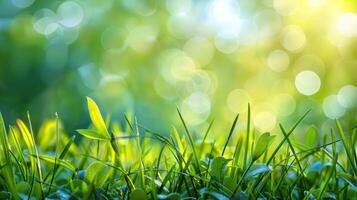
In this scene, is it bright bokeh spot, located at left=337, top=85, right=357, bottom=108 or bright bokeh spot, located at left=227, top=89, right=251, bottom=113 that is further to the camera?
bright bokeh spot, located at left=227, top=89, right=251, bottom=113

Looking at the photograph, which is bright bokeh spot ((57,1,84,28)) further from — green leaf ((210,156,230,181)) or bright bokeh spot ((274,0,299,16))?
green leaf ((210,156,230,181))

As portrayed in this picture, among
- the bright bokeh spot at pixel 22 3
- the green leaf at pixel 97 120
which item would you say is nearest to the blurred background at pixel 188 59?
the bright bokeh spot at pixel 22 3

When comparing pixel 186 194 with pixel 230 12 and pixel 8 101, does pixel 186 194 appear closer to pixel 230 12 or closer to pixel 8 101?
pixel 8 101

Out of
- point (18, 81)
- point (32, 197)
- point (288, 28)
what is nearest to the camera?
point (32, 197)

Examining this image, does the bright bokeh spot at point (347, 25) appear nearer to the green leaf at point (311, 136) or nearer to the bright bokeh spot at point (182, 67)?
the bright bokeh spot at point (182, 67)

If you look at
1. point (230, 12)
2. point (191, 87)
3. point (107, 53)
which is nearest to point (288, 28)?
point (230, 12)

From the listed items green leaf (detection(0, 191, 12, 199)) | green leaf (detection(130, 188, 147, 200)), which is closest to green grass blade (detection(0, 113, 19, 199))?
green leaf (detection(0, 191, 12, 199))

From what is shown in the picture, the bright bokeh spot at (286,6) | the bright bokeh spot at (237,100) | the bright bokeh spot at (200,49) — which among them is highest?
the bright bokeh spot at (286,6)
